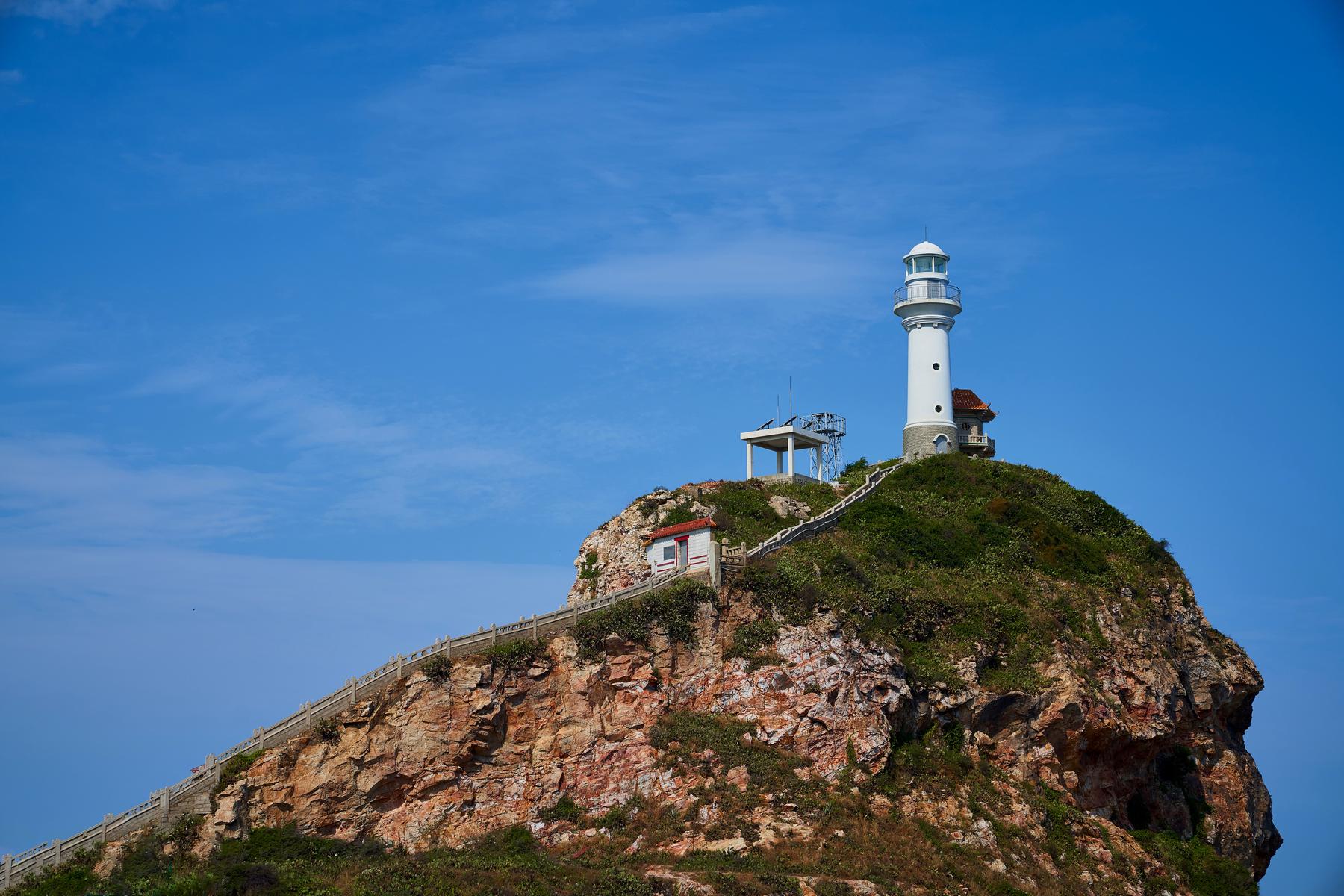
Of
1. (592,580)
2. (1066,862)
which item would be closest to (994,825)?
(1066,862)

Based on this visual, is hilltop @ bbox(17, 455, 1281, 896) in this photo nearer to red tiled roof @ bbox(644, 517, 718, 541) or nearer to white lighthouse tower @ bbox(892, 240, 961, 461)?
red tiled roof @ bbox(644, 517, 718, 541)

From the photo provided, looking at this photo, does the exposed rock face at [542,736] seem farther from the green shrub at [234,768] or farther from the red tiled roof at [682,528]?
the red tiled roof at [682,528]

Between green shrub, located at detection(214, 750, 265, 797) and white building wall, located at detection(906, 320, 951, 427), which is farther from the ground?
white building wall, located at detection(906, 320, 951, 427)

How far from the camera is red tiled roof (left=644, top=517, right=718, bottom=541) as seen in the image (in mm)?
58750

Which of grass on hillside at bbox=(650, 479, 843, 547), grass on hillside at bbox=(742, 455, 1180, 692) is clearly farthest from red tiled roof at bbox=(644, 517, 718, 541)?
grass on hillside at bbox=(742, 455, 1180, 692)

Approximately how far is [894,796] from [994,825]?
323 cm

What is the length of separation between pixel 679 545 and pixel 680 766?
40.4 feet

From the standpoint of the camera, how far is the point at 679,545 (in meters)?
59.6

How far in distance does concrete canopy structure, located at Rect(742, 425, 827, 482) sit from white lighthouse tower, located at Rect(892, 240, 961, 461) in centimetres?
512

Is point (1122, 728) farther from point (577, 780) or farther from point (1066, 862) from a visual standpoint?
point (577, 780)

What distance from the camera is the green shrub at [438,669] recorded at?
5069cm

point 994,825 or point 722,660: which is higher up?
point 722,660

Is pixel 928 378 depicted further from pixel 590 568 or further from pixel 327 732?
pixel 327 732

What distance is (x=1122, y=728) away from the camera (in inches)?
2181
